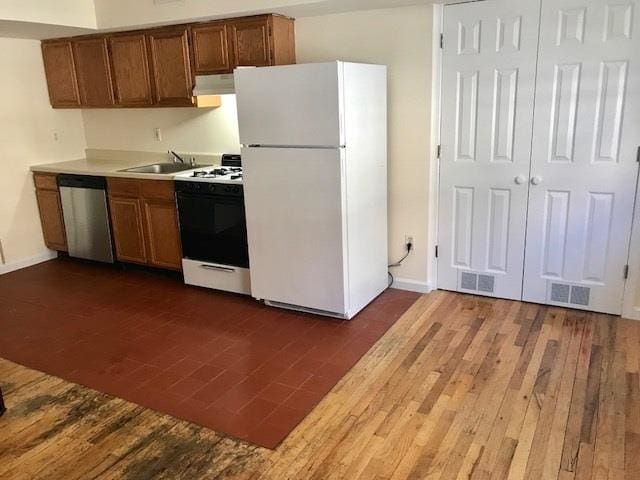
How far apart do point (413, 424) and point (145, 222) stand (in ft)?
9.79

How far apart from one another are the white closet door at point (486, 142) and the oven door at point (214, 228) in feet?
4.99

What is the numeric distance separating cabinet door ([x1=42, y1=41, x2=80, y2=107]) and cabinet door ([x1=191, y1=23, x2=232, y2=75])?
153 centimetres

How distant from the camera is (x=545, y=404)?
260 cm

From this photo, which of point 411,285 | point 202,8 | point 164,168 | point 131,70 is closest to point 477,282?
point 411,285

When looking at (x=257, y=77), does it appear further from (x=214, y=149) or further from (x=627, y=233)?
(x=627, y=233)

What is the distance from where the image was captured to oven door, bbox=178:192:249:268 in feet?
13.0

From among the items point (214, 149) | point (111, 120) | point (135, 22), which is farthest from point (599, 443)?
point (111, 120)

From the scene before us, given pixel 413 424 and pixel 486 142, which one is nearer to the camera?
pixel 413 424

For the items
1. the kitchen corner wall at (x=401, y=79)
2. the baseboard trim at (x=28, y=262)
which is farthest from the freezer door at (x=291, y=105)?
the baseboard trim at (x=28, y=262)

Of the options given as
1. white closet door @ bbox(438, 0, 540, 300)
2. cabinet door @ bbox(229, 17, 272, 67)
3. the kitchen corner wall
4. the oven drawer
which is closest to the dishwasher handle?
the oven drawer

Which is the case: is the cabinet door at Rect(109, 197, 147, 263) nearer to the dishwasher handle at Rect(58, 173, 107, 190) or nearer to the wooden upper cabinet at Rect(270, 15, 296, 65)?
the dishwasher handle at Rect(58, 173, 107, 190)

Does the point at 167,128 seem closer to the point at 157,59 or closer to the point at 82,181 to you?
the point at 157,59

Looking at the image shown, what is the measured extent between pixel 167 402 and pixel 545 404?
6.28 ft

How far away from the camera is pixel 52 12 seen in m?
4.11
